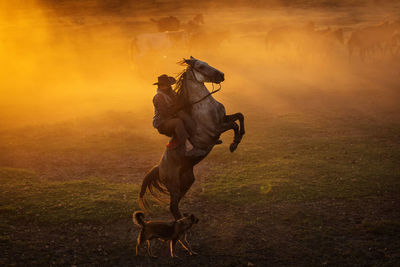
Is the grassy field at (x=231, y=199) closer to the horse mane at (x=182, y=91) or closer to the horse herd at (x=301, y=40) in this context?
the horse mane at (x=182, y=91)

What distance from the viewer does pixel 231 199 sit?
9.34 metres

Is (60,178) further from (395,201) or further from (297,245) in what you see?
(395,201)

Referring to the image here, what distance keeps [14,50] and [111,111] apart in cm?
2806

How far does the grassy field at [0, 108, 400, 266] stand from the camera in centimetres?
712

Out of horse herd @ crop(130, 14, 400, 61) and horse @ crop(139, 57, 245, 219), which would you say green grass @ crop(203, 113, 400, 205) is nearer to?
horse @ crop(139, 57, 245, 219)

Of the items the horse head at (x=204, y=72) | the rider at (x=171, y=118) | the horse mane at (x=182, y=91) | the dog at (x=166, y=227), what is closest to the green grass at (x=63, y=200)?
the dog at (x=166, y=227)

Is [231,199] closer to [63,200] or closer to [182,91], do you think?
[182,91]

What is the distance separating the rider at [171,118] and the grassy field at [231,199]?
2312 mm

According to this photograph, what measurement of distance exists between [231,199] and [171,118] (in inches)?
152

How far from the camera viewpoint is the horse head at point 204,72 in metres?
6.16

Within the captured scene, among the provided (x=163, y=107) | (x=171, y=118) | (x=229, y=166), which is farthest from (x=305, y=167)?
(x=163, y=107)

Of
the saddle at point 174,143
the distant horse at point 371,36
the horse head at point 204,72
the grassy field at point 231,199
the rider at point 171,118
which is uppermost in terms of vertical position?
the distant horse at point 371,36

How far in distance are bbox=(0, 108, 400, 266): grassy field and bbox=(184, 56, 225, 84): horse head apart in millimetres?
3121

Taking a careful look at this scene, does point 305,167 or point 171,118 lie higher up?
point 171,118
